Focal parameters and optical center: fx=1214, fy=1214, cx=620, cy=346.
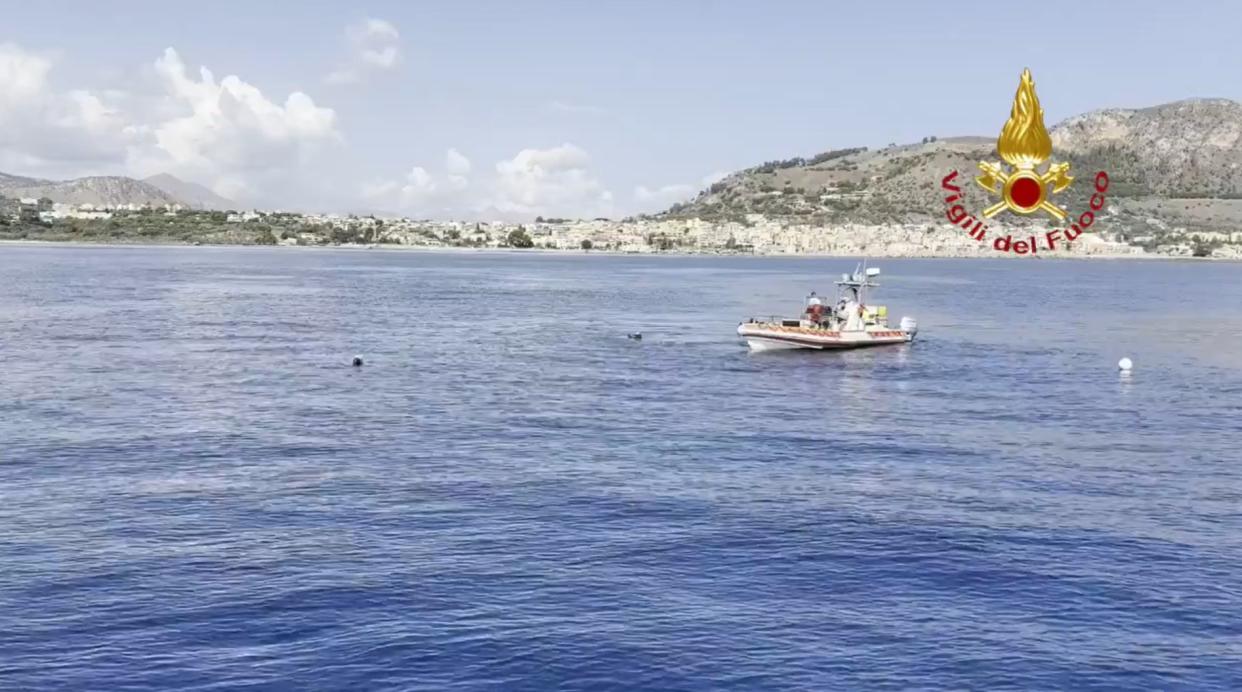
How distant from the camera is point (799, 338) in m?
106

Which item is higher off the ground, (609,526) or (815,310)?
(815,310)

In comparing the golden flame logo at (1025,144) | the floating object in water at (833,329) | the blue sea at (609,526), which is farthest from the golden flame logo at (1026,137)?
the floating object in water at (833,329)

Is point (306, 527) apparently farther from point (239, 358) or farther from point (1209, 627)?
point (239, 358)

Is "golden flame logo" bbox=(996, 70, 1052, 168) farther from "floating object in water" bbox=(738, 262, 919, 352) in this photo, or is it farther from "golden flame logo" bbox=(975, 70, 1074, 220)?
"floating object in water" bbox=(738, 262, 919, 352)

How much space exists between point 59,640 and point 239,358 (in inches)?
2491

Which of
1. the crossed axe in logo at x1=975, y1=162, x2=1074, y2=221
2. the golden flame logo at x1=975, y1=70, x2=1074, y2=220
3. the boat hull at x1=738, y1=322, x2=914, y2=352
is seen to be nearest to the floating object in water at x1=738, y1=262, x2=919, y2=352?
the boat hull at x1=738, y1=322, x2=914, y2=352

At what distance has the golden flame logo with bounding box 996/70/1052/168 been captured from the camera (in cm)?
6700

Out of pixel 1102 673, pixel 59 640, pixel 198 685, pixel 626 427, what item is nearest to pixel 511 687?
pixel 198 685

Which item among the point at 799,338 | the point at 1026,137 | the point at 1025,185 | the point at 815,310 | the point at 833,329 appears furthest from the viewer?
the point at 815,310

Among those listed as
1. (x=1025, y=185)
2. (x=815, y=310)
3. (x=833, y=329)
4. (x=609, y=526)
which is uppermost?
(x=1025, y=185)

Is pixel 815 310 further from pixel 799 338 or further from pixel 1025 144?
pixel 1025 144

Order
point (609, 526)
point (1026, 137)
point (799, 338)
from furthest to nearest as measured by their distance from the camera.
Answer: point (799, 338), point (1026, 137), point (609, 526)

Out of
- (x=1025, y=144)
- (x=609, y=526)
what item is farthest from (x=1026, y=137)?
(x=609, y=526)

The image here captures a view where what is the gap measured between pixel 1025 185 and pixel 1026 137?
315 inches
